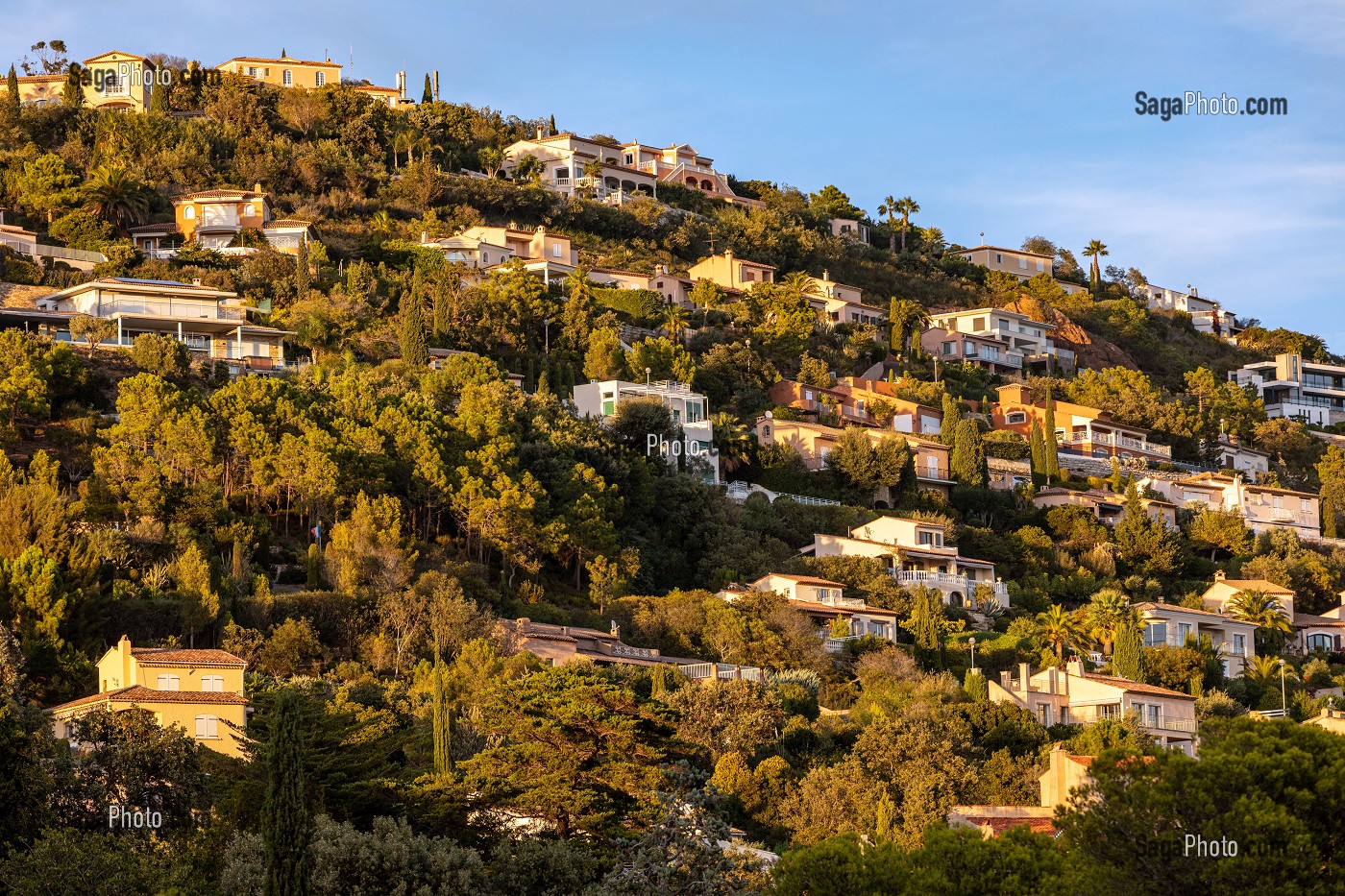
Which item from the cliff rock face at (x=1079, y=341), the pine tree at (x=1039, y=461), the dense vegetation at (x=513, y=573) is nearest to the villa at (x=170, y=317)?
the dense vegetation at (x=513, y=573)

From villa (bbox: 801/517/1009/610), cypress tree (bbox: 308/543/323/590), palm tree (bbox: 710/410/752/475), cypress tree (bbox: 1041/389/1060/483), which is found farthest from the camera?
cypress tree (bbox: 1041/389/1060/483)

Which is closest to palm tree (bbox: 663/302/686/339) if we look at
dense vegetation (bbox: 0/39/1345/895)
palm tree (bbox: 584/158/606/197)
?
dense vegetation (bbox: 0/39/1345/895)

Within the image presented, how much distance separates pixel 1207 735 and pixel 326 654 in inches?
1041

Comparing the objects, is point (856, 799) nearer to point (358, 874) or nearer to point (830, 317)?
point (358, 874)

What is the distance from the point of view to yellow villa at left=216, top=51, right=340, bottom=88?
114812 mm

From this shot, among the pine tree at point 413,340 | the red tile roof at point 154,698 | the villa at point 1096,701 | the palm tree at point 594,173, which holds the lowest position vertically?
the villa at point 1096,701

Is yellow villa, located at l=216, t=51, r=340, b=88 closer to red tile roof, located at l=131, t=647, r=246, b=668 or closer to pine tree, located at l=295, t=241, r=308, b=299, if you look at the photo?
pine tree, located at l=295, t=241, r=308, b=299

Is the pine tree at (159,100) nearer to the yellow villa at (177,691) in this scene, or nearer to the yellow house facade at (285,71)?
the yellow house facade at (285,71)

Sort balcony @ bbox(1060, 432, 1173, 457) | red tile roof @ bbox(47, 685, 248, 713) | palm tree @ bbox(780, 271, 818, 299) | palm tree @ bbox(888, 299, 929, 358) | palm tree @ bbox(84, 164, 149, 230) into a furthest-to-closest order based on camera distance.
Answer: palm tree @ bbox(888, 299, 929, 358), palm tree @ bbox(780, 271, 818, 299), balcony @ bbox(1060, 432, 1173, 457), palm tree @ bbox(84, 164, 149, 230), red tile roof @ bbox(47, 685, 248, 713)

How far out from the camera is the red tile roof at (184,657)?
132ft

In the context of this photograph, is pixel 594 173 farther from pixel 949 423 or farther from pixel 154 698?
pixel 154 698

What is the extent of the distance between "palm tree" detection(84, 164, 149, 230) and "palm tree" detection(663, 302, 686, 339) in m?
25.8

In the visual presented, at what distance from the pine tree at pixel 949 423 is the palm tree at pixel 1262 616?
1758 cm

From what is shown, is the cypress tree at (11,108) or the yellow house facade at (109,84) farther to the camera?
the yellow house facade at (109,84)
